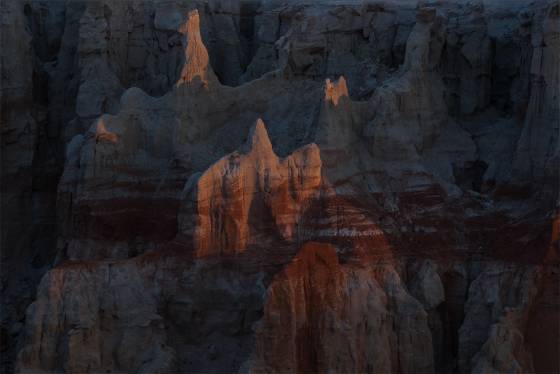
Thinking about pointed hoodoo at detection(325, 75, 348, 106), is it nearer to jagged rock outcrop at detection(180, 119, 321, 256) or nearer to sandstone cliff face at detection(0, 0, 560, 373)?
sandstone cliff face at detection(0, 0, 560, 373)

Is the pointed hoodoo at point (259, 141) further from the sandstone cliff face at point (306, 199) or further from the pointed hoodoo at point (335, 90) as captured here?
the pointed hoodoo at point (335, 90)

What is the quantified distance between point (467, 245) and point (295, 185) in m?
3.82

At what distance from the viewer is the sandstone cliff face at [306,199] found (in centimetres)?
3591

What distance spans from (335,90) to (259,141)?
230 cm

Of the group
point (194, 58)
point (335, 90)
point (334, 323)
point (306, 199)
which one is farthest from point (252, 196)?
point (194, 58)

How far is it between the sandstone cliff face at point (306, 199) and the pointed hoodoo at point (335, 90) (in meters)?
0.04

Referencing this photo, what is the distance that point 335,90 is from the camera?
38.1 m

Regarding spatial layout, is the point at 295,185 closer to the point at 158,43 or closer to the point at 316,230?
the point at 316,230

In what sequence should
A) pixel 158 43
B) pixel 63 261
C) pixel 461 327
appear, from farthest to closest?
pixel 158 43 < pixel 63 261 < pixel 461 327

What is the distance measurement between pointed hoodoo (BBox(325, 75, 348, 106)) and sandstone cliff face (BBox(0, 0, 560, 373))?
0.04 meters

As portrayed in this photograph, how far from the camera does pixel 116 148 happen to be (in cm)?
3916

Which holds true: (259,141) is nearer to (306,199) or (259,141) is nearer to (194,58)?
(306,199)

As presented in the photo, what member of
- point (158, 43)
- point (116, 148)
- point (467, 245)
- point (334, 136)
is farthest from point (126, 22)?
point (467, 245)

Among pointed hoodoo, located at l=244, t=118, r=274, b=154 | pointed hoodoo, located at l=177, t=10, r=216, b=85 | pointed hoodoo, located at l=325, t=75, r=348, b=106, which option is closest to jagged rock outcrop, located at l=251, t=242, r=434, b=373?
pointed hoodoo, located at l=244, t=118, r=274, b=154
